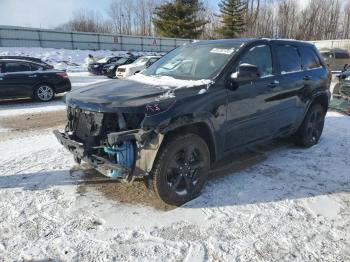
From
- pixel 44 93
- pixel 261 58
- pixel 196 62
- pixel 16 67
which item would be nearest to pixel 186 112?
pixel 196 62

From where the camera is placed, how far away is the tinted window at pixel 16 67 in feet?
37.7

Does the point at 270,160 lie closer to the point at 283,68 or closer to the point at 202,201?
the point at 283,68

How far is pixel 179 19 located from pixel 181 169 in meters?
45.6

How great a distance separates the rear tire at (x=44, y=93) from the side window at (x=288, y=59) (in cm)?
916

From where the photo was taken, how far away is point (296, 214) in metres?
3.95

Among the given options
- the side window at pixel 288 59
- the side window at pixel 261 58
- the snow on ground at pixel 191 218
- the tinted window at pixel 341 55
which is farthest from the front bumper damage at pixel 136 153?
the tinted window at pixel 341 55

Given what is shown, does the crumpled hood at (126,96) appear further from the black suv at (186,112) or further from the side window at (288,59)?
the side window at (288,59)

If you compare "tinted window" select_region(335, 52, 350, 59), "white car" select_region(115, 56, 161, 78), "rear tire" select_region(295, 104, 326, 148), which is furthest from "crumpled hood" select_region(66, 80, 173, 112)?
"tinted window" select_region(335, 52, 350, 59)

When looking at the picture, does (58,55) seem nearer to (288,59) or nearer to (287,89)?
(288,59)

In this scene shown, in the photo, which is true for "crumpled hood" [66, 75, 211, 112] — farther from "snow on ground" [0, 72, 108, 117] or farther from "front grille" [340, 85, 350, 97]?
"front grille" [340, 85, 350, 97]

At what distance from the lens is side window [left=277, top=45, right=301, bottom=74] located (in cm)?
543

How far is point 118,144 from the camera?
3.73 m

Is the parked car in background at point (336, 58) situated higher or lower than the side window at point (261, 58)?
lower

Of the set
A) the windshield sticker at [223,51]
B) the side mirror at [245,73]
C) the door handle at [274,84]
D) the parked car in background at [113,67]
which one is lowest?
the parked car in background at [113,67]
